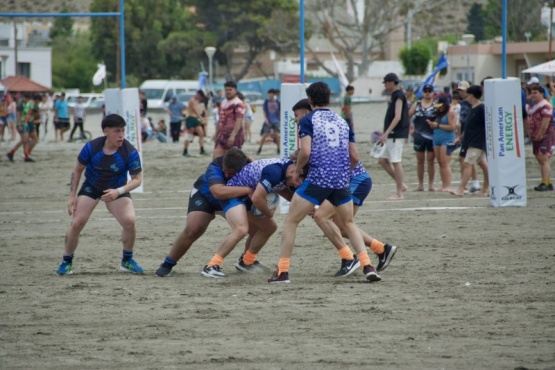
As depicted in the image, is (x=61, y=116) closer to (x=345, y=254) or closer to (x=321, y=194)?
(x=345, y=254)

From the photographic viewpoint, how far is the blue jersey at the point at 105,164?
365 inches

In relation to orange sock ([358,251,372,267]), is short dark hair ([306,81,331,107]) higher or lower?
higher

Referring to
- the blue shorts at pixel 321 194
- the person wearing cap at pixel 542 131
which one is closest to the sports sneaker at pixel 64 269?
the blue shorts at pixel 321 194

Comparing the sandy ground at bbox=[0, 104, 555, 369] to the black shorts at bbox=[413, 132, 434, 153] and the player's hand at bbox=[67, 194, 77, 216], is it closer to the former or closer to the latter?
the player's hand at bbox=[67, 194, 77, 216]

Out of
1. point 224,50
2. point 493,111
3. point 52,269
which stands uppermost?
point 224,50

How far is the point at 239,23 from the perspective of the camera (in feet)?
247

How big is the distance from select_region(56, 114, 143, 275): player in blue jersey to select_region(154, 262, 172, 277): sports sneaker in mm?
286

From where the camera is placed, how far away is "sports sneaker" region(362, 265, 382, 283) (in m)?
8.65

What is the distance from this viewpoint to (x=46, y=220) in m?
14.0

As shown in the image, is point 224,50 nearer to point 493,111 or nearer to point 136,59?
point 136,59

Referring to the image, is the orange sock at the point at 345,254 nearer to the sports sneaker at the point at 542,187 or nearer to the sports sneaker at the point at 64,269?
the sports sneaker at the point at 64,269

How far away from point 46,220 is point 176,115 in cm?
2132

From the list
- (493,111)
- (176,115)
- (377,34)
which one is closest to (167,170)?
(493,111)

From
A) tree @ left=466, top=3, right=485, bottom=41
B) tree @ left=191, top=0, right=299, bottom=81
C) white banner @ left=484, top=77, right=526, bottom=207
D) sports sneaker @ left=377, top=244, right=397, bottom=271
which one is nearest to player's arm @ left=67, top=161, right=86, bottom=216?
sports sneaker @ left=377, top=244, right=397, bottom=271
